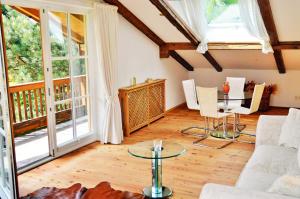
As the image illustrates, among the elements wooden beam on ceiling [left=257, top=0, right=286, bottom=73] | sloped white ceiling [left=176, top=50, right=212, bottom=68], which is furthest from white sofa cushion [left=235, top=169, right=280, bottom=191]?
sloped white ceiling [left=176, top=50, right=212, bottom=68]

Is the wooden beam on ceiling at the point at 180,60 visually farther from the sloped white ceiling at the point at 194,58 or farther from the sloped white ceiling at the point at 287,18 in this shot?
the sloped white ceiling at the point at 287,18

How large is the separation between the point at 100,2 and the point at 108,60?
2.95 feet

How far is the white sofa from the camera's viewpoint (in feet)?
5.98

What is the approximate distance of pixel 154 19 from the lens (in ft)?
18.3

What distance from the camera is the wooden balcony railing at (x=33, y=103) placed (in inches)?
182

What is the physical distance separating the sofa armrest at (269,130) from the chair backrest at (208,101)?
1.18m

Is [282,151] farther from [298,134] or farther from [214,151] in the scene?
[214,151]

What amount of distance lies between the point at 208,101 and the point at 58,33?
2390 millimetres

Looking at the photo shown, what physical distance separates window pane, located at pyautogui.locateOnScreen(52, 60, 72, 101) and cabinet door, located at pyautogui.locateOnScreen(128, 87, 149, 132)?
1.18 metres

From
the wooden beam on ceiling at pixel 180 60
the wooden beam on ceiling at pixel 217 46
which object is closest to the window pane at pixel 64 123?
the wooden beam on ceiling at pixel 217 46

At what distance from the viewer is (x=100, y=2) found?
4941mm

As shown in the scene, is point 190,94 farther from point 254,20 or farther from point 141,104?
point 254,20

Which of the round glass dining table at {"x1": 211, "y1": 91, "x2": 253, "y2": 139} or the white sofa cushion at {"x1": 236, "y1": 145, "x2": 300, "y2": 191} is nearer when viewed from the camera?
the white sofa cushion at {"x1": 236, "y1": 145, "x2": 300, "y2": 191}

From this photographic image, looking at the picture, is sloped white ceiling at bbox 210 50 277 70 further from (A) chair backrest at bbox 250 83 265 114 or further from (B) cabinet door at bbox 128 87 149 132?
(B) cabinet door at bbox 128 87 149 132
